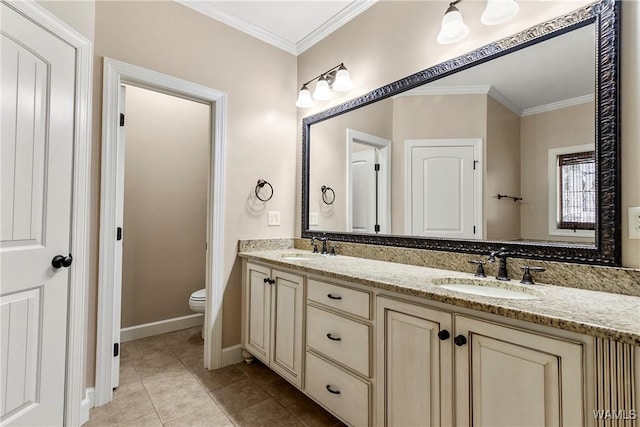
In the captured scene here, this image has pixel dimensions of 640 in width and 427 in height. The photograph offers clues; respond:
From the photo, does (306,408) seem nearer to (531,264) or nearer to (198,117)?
(531,264)

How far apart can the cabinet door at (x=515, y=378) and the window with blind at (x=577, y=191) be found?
25.7 inches

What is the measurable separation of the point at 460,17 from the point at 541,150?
2.44ft

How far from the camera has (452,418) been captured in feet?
3.60

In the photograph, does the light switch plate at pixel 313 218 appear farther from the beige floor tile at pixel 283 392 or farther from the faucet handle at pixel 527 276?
the faucet handle at pixel 527 276

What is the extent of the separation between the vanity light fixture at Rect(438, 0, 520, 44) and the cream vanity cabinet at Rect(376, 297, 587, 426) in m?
1.31

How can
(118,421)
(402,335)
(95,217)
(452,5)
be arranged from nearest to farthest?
(402,335), (452,5), (118,421), (95,217)

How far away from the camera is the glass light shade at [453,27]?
149 cm

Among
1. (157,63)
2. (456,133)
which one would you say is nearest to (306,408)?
(456,133)

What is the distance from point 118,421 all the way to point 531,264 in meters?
2.24

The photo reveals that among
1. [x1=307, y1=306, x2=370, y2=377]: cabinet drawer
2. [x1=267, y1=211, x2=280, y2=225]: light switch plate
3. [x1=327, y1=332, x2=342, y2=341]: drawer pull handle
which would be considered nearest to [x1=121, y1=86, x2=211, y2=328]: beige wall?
[x1=267, y1=211, x2=280, y2=225]: light switch plate

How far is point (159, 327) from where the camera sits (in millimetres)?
2918

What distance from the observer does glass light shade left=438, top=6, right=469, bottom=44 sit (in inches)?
58.6

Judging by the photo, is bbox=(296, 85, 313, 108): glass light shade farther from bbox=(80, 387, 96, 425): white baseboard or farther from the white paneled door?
bbox=(80, 387, 96, 425): white baseboard

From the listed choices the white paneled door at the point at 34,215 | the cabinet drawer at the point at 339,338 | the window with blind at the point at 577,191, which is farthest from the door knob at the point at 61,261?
the window with blind at the point at 577,191
